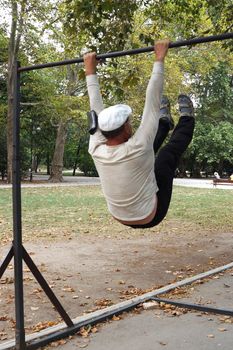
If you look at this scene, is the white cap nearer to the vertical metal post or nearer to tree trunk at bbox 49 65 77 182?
the vertical metal post

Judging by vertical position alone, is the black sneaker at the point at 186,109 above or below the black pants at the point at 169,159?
above

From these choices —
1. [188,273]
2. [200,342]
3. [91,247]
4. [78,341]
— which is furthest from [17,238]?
[91,247]

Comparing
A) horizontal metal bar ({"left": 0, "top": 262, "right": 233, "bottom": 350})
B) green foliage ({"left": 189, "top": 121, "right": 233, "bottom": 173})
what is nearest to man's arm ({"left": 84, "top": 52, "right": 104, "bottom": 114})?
horizontal metal bar ({"left": 0, "top": 262, "right": 233, "bottom": 350})

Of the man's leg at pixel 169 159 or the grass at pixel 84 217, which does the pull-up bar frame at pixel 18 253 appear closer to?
the man's leg at pixel 169 159

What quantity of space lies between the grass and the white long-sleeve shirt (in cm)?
634

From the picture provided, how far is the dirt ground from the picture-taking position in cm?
537

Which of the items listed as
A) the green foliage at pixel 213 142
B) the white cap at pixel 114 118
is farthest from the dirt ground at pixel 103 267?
the green foliage at pixel 213 142

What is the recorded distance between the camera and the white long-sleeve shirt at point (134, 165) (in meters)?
3.40

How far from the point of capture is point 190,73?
28.4 meters

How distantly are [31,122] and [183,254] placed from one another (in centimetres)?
2664

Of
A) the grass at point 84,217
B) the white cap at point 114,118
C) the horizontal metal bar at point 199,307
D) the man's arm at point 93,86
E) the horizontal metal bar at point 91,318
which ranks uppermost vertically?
the man's arm at point 93,86

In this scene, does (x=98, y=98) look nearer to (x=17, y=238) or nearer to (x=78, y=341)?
(x=17, y=238)

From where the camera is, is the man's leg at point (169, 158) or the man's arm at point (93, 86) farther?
the man's arm at point (93, 86)

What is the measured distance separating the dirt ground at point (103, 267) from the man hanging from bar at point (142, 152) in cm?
198
